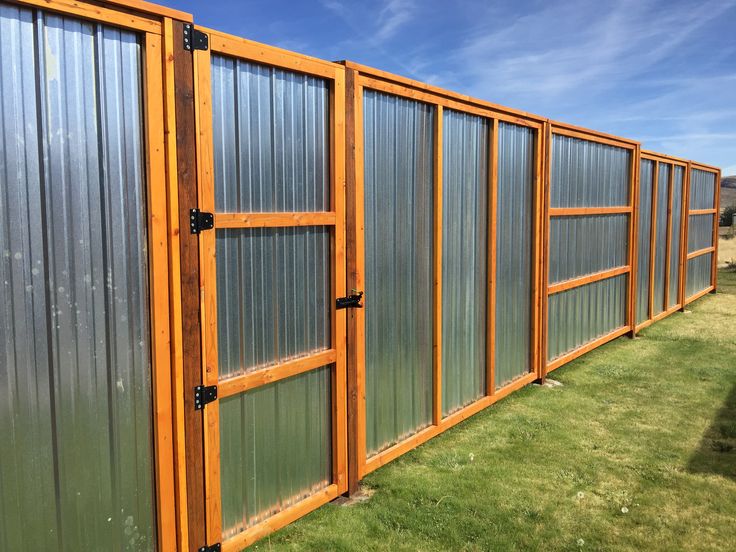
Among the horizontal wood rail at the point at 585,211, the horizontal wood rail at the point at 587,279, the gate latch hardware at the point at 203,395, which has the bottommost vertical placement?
the gate latch hardware at the point at 203,395

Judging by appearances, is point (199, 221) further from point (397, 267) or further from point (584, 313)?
point (584, 313)

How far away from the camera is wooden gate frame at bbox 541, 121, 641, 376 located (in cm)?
662

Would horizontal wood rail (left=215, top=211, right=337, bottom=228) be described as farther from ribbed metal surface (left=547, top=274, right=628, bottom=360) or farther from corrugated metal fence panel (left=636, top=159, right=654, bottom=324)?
corrugated metal fence panel (left=636, top=159, right=654, bottom=324)

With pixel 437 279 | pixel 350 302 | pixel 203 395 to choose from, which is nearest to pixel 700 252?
pixel 437 279

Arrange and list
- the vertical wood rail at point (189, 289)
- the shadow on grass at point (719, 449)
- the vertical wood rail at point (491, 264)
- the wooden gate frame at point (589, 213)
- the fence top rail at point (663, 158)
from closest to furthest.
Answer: the vertical wood rail at point (189, 289), the shadow on grass at point (719, 449), the vertical wood rail at point (491, 264), the wooden gate frame at point (589, 213), the fence top rail at point (663, 158)

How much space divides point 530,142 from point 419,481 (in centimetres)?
374

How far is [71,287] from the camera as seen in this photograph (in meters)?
Result: 2.50

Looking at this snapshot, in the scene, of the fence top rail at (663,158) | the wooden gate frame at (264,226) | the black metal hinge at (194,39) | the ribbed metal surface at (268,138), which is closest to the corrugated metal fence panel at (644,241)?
the fence top rail at (663,158)

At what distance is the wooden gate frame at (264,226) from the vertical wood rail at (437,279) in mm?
1222

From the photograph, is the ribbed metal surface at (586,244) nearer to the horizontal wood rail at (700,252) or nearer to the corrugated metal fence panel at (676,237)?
the corrugated metal fence panel at (676,237)

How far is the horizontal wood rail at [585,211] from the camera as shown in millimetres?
6909

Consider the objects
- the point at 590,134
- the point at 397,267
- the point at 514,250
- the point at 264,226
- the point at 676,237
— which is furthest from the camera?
the point at 676,237

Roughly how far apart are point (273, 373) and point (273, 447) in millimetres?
450

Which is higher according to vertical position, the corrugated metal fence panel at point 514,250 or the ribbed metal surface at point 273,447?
the corrugated metal fence panel at point 514,250
